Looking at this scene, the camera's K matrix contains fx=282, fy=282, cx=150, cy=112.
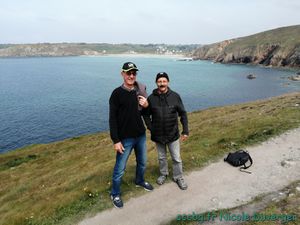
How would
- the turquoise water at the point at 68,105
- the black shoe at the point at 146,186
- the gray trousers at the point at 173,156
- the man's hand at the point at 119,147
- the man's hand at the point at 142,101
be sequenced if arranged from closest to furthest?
the man's hand at the point at 119,147 < the man's hand at the point at 142,101 < the gray trousers at the point at 173,156 < the black shoe at the point at 146,186 < the turquoise water at the point at 68,105

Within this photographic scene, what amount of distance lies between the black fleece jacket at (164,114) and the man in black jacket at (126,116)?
66cm

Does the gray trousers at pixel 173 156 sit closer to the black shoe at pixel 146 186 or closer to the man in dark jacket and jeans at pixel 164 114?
the man in dark jacket and jeans at pixel 164 114

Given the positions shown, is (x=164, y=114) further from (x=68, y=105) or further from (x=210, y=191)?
(x=68, y=105)

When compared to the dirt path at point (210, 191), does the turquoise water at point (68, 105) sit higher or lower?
lower

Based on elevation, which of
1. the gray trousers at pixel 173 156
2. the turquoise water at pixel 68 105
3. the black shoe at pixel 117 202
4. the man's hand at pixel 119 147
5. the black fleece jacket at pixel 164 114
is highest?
the black fleece jacket at pixel 164 114

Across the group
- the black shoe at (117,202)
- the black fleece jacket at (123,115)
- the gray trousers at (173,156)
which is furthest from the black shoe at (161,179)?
the black fleece jacket at (123,115)

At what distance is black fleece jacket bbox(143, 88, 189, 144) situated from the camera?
10.8 m

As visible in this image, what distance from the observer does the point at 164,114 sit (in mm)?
10836

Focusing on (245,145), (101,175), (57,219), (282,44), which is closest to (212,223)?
(57,219)

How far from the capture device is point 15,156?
39.7m

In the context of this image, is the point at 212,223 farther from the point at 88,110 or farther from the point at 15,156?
the point at 88,110

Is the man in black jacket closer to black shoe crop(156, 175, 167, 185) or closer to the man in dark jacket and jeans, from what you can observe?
the man in dark jacket and jeans

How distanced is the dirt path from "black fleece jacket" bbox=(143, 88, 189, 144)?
2.34 m

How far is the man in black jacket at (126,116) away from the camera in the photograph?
31.3 ft
